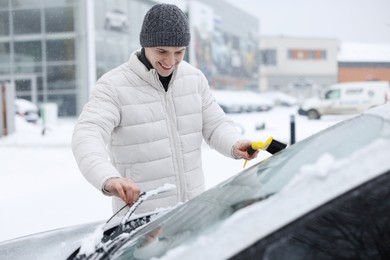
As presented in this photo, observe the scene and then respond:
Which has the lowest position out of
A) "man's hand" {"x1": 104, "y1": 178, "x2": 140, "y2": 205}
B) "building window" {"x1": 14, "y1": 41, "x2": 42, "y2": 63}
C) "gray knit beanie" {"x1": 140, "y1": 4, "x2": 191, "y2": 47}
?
"man's hand" {"x1": 104, "y1": 178, "x2": 140, "y2": 205}

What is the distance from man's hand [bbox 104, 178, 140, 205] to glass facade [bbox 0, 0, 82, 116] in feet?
90.9

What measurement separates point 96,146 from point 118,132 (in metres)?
0.27

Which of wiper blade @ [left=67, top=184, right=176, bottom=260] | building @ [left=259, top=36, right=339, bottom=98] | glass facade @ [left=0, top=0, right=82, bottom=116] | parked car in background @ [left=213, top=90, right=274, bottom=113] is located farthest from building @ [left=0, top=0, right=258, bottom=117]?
building @ [left=259, top=36, right=339, bottom=98]

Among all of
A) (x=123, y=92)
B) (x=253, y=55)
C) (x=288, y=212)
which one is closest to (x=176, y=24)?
(x=123, y=92)

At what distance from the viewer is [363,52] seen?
59219 mm

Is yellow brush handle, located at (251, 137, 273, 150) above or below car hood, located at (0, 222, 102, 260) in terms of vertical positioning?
above

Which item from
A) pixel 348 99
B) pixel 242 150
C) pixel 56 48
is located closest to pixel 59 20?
pixel 56 48

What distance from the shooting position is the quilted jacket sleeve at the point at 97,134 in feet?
6.87

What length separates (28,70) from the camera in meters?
29.2

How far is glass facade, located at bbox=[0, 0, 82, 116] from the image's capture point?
29031 mm

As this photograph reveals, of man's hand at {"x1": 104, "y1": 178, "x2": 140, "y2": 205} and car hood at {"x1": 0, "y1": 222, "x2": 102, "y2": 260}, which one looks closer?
man's hand at {"x1": 104, "y1": 178, "x2": 140, "y2": 205}

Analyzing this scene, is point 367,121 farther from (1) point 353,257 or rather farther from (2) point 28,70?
(2) point 28,70

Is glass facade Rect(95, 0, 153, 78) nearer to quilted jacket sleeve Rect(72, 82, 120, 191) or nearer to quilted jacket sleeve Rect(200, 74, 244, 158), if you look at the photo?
quilted jacket sleeve Rect(200, 74, 244, 158)

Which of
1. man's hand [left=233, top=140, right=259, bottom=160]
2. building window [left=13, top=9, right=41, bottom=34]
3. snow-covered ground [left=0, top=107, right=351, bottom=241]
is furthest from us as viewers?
building window [left=13, top=9, right=41, bottom=34]
